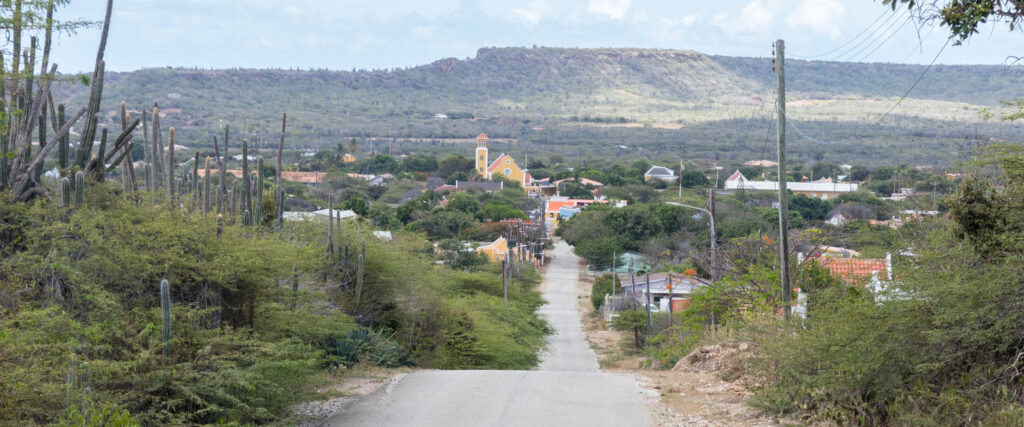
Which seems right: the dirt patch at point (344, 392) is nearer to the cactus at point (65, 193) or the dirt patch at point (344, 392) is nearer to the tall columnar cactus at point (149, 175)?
the cactus at point (65, 193)

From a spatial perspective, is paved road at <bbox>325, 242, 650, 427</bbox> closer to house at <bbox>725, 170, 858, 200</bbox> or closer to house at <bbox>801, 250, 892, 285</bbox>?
house at <bbox>801, 250, 892, 285</bbox>

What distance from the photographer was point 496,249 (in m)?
63.0

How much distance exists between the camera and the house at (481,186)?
333 feet

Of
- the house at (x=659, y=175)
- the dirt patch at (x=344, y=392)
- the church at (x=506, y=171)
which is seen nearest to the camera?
the dirt patch at (x=344, y=392)

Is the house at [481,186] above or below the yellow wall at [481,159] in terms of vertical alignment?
below

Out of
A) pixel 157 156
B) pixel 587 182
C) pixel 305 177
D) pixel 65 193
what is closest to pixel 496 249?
pixel 587 182

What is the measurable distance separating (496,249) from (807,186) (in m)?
45.1

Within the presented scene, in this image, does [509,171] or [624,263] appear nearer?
[624,263]

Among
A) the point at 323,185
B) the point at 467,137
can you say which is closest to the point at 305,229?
the point at 323,185

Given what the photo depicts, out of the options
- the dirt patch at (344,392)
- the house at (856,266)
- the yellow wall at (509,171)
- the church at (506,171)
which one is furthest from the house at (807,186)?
the dirt patch at (344,392)

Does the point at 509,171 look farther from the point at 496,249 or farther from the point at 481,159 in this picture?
the point at 496,249

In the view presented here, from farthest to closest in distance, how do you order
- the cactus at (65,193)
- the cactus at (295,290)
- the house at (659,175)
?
the house at (659,175)
the cactus at (295,290)
the cactus at (65,193)

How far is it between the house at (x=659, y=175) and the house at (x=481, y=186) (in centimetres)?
1765

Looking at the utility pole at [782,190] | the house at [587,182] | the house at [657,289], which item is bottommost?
the house at [657,289]
